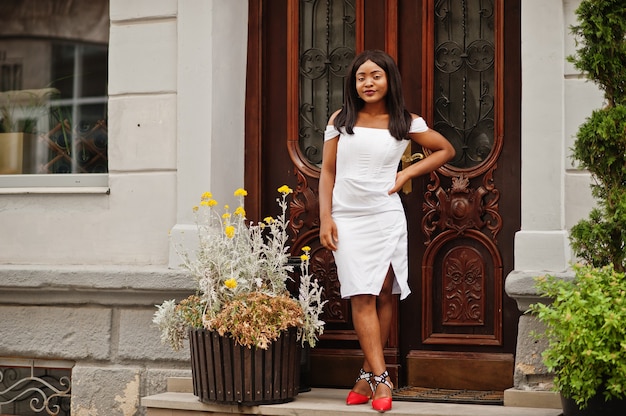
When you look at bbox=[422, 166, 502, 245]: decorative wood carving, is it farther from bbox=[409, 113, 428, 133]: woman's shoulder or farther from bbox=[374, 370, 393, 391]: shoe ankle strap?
bbox=[374, 370, 393, 391]: shoe ankle strap

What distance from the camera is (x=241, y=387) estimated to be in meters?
6.68

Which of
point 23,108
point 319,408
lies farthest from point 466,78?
point 23,108

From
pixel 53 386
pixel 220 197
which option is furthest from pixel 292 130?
pixel 53 386

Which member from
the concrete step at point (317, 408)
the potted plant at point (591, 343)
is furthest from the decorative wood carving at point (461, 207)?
the potted plant at point (591, 343)

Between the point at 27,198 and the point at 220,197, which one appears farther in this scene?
the point at 27,198

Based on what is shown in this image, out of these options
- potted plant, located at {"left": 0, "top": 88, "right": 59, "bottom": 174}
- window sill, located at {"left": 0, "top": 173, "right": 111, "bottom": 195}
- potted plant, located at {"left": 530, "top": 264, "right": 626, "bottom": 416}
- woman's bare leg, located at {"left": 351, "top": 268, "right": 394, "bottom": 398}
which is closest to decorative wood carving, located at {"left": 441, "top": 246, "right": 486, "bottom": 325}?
woman's bare leg, located at {"left": 351, "top": 268, "right": 394, "bottom": 398}

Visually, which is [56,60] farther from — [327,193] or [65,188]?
[327,193]

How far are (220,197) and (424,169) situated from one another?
4.87ft

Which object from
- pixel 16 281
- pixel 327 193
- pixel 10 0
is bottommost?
pixel 16 281

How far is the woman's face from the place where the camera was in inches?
268

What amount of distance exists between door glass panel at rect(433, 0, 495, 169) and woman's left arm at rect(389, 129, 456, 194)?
416 mm

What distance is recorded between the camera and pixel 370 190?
6.85 metres

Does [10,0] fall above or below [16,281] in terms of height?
above

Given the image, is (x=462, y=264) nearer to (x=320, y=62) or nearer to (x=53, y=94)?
(x=320, y=62)
